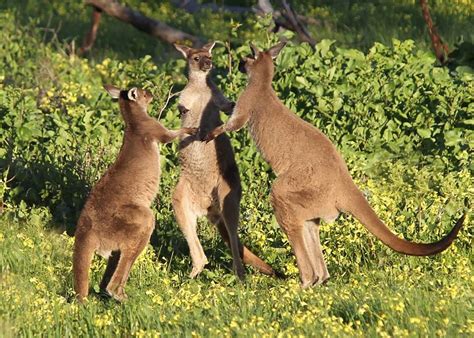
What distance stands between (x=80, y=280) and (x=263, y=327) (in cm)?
163

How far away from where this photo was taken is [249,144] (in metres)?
10.7

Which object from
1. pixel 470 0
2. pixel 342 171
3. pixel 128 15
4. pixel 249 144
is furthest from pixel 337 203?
pixel 470 0

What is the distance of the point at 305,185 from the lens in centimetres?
799

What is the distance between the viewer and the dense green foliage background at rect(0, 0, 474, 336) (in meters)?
6.79

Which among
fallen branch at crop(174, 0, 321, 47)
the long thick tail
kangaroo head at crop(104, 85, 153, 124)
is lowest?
fallen branch at crop(174, 0, 321, 47)

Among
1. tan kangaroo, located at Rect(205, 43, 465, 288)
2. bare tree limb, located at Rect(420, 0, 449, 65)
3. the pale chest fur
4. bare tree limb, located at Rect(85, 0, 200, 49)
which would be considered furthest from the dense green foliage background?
bare tree limb, located at Rect(420, 0, 449, 65)

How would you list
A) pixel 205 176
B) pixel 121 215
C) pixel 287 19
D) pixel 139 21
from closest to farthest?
pixel 121 215, pixel 205 176, pixel 287 19, pixel 139 21

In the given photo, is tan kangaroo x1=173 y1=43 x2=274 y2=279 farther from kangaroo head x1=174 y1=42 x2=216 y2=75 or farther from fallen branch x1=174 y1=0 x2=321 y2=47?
fallen branch x1=174 y1=0 x2=321 y2=47

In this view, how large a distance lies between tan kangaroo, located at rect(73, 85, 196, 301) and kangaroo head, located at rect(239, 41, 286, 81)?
83 cm

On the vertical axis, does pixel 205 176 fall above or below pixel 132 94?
below

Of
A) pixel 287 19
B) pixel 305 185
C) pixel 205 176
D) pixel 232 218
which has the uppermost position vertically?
pixel 305 185

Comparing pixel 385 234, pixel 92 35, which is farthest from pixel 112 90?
pixel 92 35

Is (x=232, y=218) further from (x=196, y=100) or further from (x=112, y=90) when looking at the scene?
(x=112, y=90)

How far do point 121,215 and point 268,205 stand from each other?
220 cm
